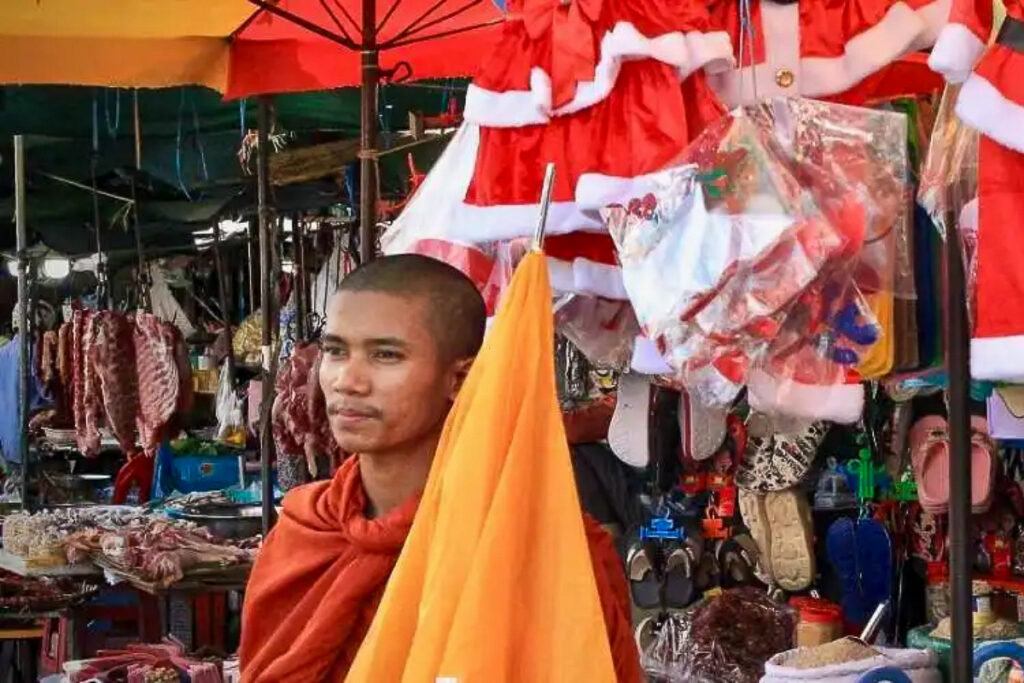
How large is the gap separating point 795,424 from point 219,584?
2558mm

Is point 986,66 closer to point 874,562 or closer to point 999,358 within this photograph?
point 999,358

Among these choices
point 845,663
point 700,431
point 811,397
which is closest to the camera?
point 811,397

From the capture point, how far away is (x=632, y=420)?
11.7ft

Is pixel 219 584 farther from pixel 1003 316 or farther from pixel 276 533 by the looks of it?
pixel 1003 316

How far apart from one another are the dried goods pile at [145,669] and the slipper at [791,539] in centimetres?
187

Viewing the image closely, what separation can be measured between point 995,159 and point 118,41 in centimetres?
341

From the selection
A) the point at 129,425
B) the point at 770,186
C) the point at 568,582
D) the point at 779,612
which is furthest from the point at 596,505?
the point at 568,582

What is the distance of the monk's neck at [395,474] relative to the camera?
2.15 meters

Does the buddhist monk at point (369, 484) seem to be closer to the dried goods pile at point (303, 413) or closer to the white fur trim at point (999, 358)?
the white fur trim at point (999, 358)

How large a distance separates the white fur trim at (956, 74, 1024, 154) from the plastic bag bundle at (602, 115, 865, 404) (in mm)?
309

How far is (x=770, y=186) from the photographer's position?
2.30 m

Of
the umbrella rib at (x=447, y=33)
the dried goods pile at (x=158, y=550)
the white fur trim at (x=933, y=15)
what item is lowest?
the dried goods pile at (x=158, y=550)

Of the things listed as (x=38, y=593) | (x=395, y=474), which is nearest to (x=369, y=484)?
(x=395, y=474)

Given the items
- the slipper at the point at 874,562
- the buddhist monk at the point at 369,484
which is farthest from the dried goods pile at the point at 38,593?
the buddhist monk at the point at 369,484
